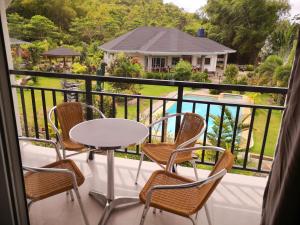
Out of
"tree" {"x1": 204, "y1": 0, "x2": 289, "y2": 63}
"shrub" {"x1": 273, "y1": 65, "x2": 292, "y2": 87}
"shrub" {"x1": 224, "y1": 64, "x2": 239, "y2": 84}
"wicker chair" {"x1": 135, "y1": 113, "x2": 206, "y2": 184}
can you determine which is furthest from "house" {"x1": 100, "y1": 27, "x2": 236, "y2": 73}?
"wicker chair" {"x1": 135, "y1": 113, "x2": 206, "y2": 184}

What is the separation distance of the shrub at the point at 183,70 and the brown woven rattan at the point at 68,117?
2.10 m

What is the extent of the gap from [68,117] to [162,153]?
108 cm

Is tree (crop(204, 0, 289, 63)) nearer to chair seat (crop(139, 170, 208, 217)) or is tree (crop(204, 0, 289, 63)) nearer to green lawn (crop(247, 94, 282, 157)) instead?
green lawn (crop(247, 94, 282, 157))

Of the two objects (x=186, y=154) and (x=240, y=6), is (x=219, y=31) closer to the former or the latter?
(x=240, y=6)

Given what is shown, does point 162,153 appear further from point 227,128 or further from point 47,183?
point 227,128

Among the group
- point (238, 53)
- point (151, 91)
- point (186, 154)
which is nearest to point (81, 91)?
point (151, 91)

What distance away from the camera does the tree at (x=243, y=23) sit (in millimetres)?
4117

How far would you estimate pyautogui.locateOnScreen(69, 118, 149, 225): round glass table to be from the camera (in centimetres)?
183

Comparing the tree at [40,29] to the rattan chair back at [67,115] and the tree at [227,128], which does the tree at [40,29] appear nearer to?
the rattan chair back at [67,115]

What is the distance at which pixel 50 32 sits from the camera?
509 centimetres

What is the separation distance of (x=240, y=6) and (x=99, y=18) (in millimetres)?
2784

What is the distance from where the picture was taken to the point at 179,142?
244 cm

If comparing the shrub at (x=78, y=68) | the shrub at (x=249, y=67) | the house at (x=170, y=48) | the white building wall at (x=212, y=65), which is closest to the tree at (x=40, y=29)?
the shrub at (x=78, y=68)

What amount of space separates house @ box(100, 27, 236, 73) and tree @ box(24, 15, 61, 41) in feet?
4.25
